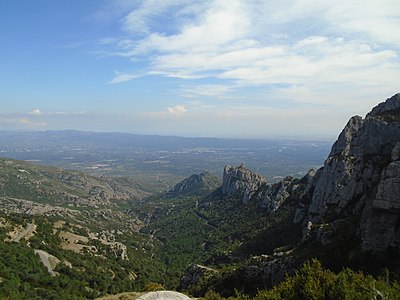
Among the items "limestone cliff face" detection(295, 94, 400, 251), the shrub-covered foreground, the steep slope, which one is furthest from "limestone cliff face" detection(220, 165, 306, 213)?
the shrub-covered foreground

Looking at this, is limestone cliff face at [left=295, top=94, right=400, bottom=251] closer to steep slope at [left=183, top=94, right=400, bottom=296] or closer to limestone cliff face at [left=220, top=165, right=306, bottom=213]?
steep slope at [left=183, top=94, right=400, bottom=296]

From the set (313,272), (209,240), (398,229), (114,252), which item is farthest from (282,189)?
(313,272)

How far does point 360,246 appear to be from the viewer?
33625 millimetres

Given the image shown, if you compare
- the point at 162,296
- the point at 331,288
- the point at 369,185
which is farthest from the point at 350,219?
the point at 162,296

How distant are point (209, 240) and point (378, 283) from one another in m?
94.8

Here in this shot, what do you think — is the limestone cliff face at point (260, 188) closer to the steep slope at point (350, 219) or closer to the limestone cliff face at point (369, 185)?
the steep slope at point (350, 219)

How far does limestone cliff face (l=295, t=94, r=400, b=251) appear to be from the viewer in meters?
32.0

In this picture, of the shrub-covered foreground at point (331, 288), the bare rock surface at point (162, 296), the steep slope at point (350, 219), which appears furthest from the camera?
the steep slope at point (350, 219)

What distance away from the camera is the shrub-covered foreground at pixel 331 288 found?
20.4m

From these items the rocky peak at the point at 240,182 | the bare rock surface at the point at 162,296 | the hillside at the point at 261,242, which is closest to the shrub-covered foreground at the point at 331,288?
the hillside at the point at 261,242

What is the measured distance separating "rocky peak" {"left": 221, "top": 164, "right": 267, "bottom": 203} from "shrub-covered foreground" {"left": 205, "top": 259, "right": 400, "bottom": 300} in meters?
106

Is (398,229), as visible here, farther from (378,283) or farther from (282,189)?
(282,189)

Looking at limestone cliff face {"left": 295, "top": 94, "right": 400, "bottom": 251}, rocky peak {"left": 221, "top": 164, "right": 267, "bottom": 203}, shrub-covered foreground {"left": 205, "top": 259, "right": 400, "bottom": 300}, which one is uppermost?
limestone cliff face {"left": 295, "top": 94, "right": 400, "bottom": 251}

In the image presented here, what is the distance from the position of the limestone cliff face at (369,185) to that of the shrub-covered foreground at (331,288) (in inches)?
402
